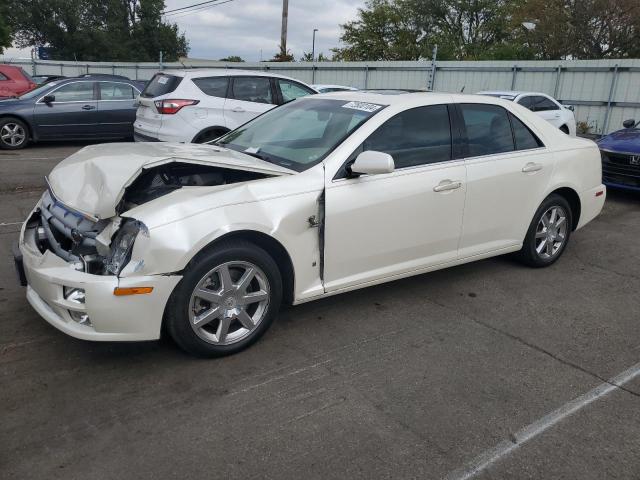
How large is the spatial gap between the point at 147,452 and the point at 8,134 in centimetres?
1060

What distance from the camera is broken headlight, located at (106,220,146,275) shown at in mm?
3115

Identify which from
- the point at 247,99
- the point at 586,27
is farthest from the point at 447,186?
the point at 586,27

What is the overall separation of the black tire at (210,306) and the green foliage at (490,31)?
28136 mm

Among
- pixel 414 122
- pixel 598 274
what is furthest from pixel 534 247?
pixel 414 122

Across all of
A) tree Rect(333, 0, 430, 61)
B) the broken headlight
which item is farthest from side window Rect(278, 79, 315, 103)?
tree Rect(333, 0, 430, 61)

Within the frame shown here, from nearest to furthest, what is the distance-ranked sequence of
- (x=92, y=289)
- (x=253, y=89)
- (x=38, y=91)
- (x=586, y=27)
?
(x=92, y=289) < (x=253, y=89) < (x=38, y=91) < (x=586, y=27)

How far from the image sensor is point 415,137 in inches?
169

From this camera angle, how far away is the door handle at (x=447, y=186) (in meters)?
4.22

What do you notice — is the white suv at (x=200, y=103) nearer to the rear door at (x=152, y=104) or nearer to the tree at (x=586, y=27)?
the rear door at (x=152, y=104)

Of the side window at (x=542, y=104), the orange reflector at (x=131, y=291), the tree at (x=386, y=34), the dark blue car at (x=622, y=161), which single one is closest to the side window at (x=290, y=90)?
the dark blue car at (x=622, y=161)

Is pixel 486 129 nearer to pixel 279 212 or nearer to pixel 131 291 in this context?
pixel 279 212

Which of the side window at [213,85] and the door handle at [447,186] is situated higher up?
the side window at [213,85]

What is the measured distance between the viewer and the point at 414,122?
429 cm

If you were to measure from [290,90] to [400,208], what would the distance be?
20.3 ft
